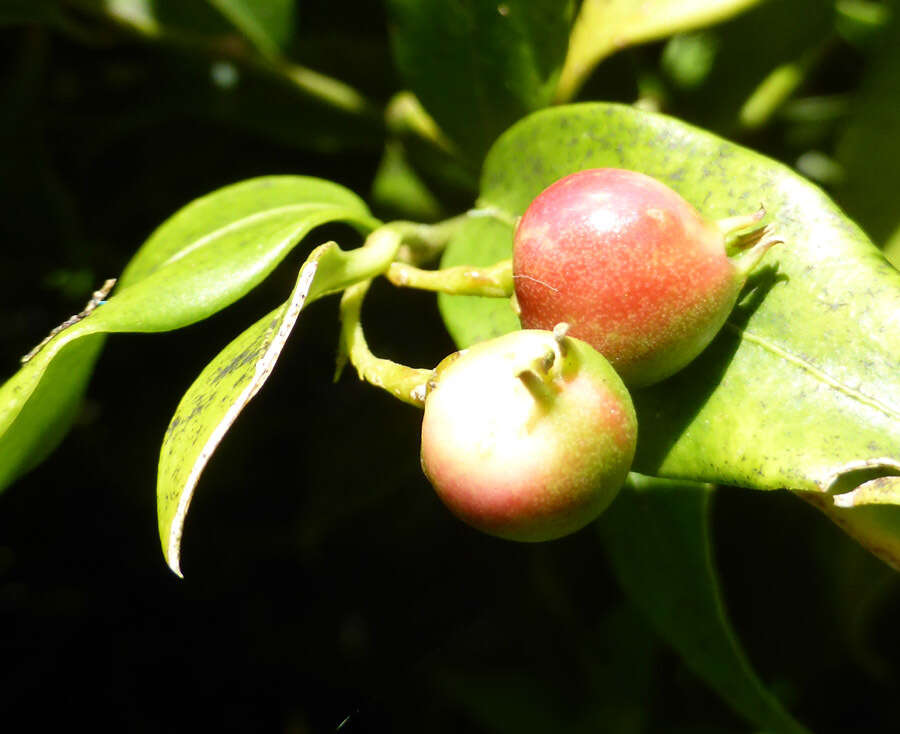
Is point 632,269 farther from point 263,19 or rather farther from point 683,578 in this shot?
point 263,19

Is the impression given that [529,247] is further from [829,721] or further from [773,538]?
[829,721]

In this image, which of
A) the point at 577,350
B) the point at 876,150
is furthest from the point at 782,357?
the point at 876,150

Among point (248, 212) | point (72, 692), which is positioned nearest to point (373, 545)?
point (72, 692)

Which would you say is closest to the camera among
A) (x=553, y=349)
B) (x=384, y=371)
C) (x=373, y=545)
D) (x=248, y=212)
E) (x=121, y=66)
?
(x=553, y=349)

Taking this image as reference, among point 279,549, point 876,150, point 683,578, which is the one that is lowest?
point 279,549

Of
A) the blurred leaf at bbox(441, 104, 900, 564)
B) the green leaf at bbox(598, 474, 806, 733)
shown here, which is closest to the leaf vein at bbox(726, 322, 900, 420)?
the blurred leaf at bbox(441, 104, 900, 564)

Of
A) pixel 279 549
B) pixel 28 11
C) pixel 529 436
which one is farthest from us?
pixel 279 549

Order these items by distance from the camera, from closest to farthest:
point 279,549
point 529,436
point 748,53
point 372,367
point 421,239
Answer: point 529,436, point 372,367, point 421,239, point 748,53, point 279,549
